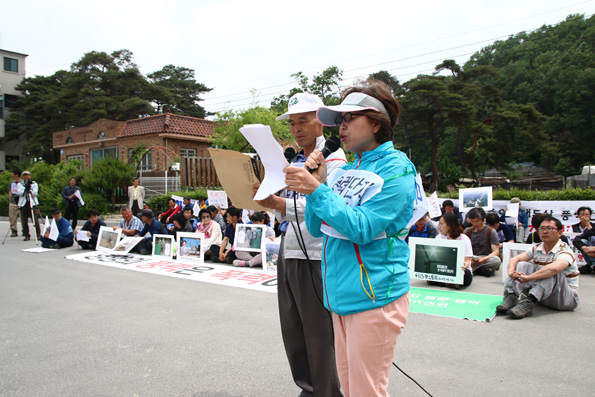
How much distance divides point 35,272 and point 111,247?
2.46m

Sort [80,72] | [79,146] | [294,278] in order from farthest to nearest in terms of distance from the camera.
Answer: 1. [80,72]
2. [79,146]
3. [294,278]

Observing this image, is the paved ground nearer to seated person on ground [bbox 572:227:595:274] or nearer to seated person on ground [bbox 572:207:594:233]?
seated person on ground [bbox 572:227:595:274]

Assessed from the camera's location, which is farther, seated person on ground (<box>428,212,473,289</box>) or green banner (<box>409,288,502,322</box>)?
seated person on ground (<box>428,212,473,289</box>)

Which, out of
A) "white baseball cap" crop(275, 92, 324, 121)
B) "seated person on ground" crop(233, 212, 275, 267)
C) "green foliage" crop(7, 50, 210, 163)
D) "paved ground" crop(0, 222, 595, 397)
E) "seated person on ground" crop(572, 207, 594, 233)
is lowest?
"paved ground" crop(0, 222, 595, 397)

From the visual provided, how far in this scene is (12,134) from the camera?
150 ft

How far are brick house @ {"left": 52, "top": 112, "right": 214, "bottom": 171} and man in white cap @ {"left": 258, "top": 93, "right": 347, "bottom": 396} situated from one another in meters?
23.5

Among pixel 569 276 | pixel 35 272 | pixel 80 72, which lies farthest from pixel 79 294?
pixel 80 72

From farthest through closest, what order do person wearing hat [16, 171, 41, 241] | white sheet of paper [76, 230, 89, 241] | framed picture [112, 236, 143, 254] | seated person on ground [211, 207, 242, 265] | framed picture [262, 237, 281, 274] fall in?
1. person wearing hat [16, 171, 41, 241]
2. white sheet of paper [76, 230, 89, 241]
3. framed picture [112, 236, 143, 254]
4. seated person on ground [211, 207, 242, 265]
5. framed picture [262, 237, 281, 274]

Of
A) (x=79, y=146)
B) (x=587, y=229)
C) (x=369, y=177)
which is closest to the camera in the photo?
(x=369, y=177)

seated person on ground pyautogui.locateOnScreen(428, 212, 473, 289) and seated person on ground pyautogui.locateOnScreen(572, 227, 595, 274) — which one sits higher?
seated person on ground pyautogui.locateOnScreen(428, 212, 473, 289)

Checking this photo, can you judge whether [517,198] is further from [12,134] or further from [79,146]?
[12,134]

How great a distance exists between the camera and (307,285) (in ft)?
7.89

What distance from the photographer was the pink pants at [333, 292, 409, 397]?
1.64 metres

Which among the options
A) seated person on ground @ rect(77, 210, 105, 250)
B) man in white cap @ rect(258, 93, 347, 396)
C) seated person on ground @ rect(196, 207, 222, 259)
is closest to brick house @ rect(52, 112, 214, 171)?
seated person on ground @ rect(77, 210, 105, 250)
